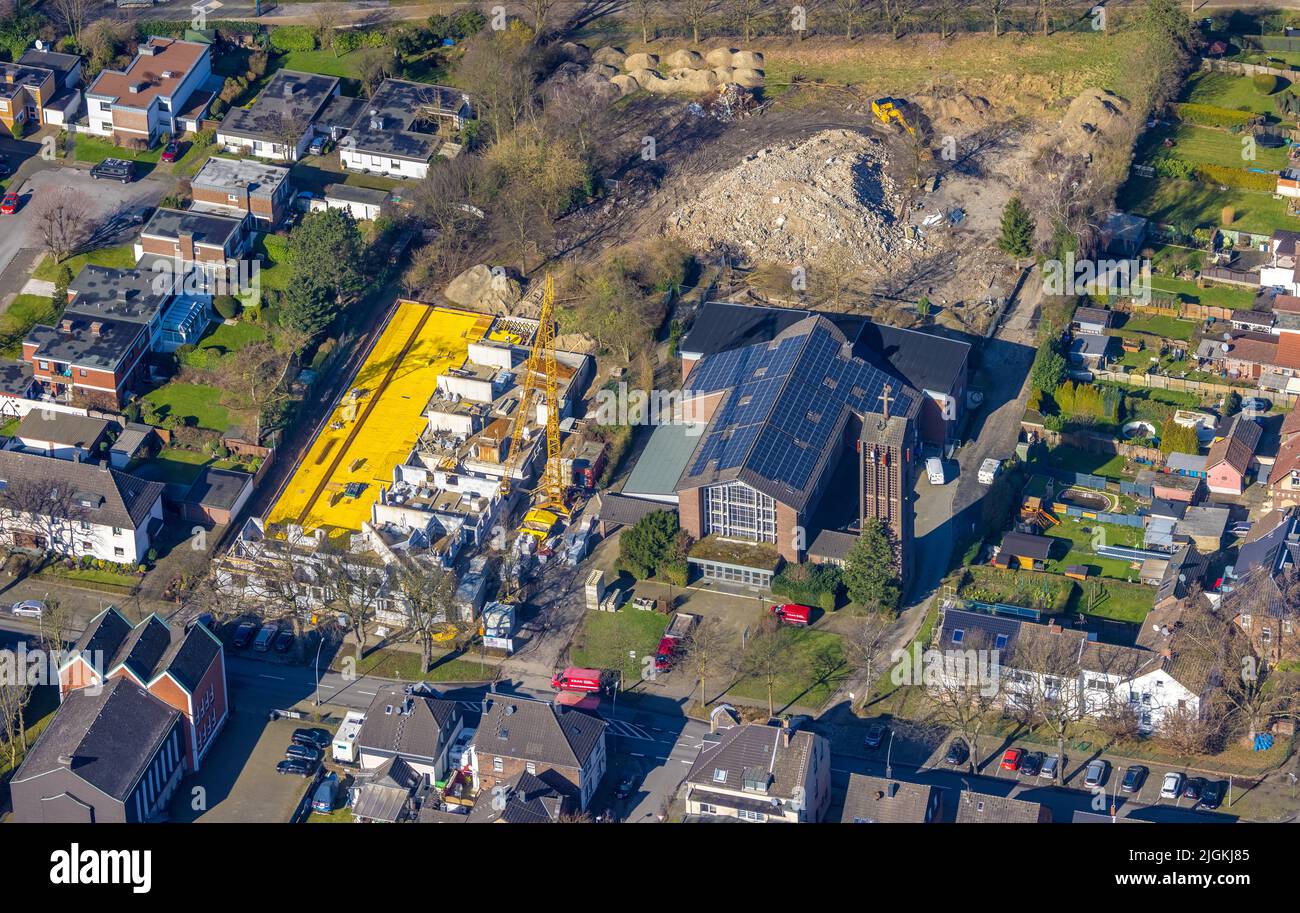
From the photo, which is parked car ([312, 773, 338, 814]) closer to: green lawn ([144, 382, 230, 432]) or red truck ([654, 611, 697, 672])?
red truck ([654, 611, 697, 672])

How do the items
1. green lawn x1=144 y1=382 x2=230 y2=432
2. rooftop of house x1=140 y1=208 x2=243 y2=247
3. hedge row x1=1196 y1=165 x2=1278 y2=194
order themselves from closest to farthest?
green lawn x1=144 y1=382 x2=230 y2=432 < rooftop of house x1=140 y1=208 x2=243 y2=247 < hedge row x1=1196 y1=165 x2=1278 y2=194

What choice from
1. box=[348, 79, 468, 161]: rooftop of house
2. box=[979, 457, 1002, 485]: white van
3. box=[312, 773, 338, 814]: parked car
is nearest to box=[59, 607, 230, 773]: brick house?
box=[312, 773, 338, 814]: parked car

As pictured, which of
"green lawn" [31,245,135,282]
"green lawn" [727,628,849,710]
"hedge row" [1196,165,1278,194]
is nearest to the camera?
"green lawn" [727,628,849,710]

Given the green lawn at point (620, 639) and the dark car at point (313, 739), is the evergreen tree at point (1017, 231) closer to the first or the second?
the green lawn at point (620, 639)

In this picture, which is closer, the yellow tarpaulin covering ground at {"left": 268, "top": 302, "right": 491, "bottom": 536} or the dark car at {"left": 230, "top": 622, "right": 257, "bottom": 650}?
the dark car at {"left": 230, "top": 622, "right": 257, "bottom": 650}

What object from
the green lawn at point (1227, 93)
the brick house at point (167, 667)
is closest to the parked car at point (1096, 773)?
the brick house at point (167, 667)

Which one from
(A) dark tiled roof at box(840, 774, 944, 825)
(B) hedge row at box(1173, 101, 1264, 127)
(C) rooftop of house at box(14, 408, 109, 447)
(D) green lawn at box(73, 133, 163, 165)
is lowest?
(A) dark tiled roof at box(840, 774, 944, 825)

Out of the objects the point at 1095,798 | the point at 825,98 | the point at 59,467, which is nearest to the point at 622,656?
the point at 1095,798

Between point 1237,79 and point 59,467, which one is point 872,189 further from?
point 59,467
